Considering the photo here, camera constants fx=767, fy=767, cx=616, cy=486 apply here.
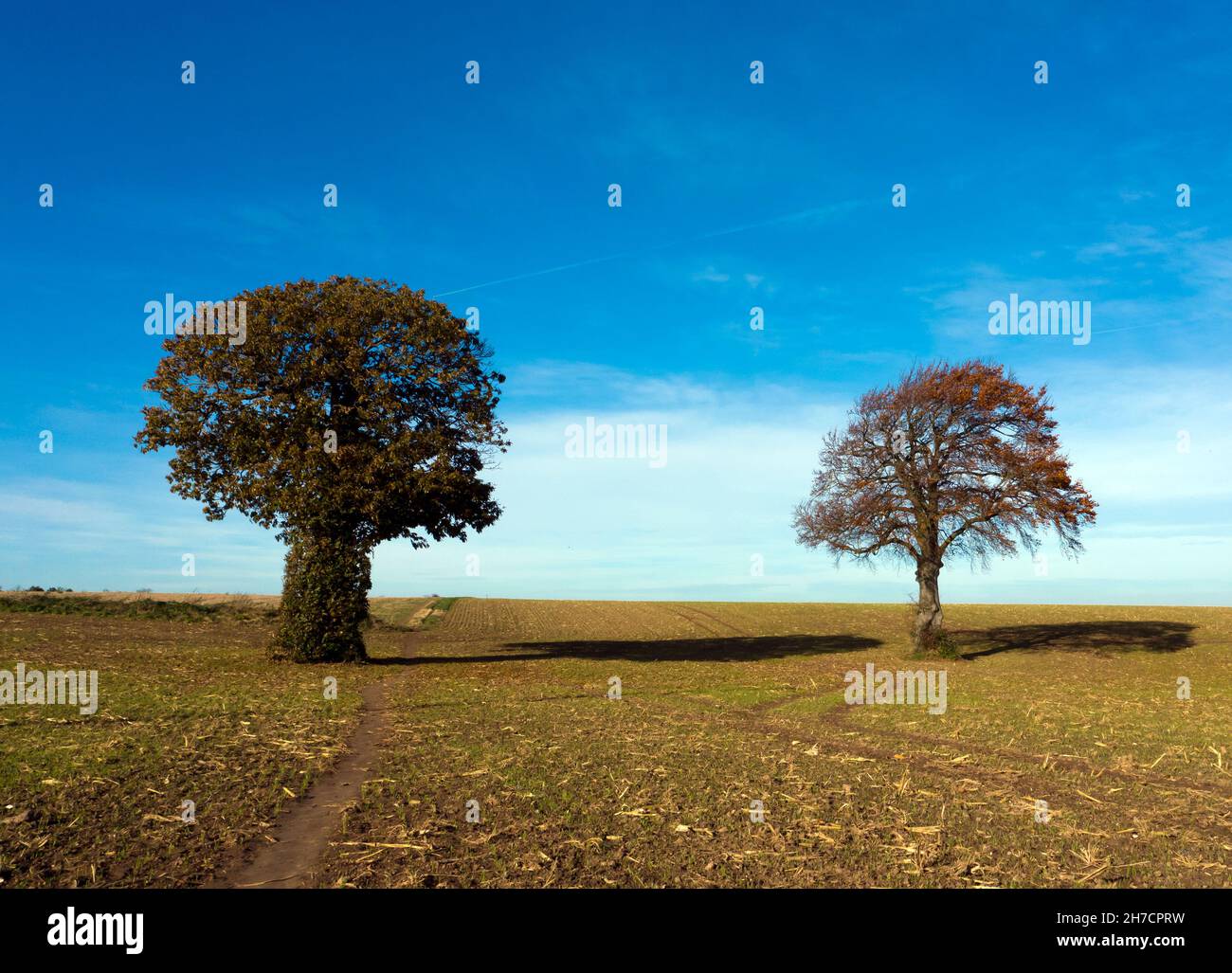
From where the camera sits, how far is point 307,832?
354 inches

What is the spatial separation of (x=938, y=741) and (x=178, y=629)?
44.0 m

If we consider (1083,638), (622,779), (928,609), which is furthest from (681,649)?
(622,779)

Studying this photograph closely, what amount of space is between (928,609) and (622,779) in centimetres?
3183

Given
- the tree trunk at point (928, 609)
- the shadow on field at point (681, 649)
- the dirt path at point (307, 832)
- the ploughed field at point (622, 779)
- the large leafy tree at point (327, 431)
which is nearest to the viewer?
the dirt path at point (307, 832)

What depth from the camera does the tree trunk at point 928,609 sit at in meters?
38.3

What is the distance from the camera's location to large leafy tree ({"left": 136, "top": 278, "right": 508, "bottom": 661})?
2944 cm

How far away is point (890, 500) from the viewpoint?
38094 millimetres

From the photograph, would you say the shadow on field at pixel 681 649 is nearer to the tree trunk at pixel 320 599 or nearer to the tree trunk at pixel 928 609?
the tree trunk at pixel 320 599

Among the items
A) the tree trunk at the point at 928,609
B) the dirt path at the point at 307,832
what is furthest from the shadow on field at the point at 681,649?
the dirt path at the point at 307,832

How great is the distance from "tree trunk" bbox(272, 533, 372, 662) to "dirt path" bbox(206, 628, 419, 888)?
1724cm

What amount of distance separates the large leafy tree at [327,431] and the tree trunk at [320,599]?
0.17ft

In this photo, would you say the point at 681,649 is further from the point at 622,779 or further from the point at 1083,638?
the point at 622,779

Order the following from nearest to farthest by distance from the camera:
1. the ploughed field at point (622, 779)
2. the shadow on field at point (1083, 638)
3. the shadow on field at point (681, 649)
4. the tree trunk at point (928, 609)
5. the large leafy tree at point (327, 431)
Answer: the ploughed field at point (622, 779) < the large leafy tree at point (327, 431) < the shadow on field at point (681, 649) < the tree trunk at point (928, 609) < the shadow on field at point (1083, 638)
